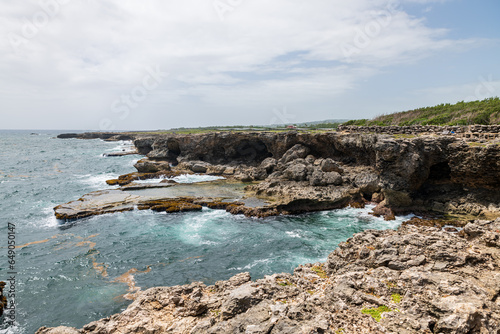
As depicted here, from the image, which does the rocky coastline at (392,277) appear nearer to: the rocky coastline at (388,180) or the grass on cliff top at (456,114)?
the rocky coastline at (388,180)

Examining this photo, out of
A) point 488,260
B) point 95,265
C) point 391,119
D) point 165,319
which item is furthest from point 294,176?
point 391,119

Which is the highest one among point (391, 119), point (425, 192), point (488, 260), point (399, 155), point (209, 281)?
point (391, 119)

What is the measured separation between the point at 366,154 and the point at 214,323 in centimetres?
3749

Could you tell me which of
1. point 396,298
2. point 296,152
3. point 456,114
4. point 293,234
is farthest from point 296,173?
Result: point 456,114

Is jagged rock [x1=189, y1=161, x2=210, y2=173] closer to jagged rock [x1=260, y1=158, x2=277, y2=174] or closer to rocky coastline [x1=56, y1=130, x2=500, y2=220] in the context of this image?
rocky coastline [x1=56, y1=130, x2=500, y2=220]

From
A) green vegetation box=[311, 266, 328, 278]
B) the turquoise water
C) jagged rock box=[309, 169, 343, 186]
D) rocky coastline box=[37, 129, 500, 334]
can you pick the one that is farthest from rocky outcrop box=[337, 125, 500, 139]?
green vegetation box=[311, 266, 328, 278]

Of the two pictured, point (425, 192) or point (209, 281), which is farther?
point (425, 192)

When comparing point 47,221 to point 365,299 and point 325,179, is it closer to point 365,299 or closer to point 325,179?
point 325,179

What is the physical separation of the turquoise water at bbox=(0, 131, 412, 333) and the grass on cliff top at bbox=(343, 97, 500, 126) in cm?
2807

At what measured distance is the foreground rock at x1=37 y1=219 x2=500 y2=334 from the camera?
24.8 feet

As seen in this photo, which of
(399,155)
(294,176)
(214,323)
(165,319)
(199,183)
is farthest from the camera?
(199,183)

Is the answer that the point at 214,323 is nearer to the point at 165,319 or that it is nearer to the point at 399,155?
the point at 165,319

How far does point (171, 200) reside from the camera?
118 ft

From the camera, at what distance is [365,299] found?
Result: 28.8 ft
